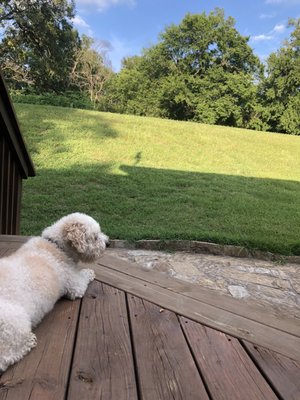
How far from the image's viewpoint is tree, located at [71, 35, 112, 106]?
29.3m

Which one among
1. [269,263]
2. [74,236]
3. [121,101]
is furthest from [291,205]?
[121,101]

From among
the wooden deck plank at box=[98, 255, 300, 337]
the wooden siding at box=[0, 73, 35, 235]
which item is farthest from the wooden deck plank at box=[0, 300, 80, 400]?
the wooden siding at box=[0, 73, 35, 235]

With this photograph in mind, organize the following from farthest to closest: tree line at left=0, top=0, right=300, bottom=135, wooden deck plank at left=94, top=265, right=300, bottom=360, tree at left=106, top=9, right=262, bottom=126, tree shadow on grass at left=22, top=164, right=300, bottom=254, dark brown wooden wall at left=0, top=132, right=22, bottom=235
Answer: tree at left=106, top=9, right=262, bottom=126 → tree line at left=0, top=0, right=300, bottom=135 → tree shadow on grass at left=22, top=164, right=300, bottom=254 → dark brown wooden wall at left=0, top=132, right=22, bottom=235 → wooden deck plank at left=94, top=265, right=300, bottom=360

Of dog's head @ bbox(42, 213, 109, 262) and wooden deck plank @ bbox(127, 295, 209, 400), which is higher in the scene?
dog's head @ bbox(42, 213, 109, 262)

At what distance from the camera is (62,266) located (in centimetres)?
238

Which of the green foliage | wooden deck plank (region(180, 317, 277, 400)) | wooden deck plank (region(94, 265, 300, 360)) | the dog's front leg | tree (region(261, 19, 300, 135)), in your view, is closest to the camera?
wooden deck plank (region(180, 317, 277, 400))

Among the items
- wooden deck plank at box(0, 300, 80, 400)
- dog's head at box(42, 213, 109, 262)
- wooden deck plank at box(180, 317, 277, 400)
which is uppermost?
dog's head at box(42, 213, 109, 262)

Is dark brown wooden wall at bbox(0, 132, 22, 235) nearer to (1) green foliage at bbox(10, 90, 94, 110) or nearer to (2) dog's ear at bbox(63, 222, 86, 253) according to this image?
(2) dog's ear at bbox(63, 222, 86, 253)

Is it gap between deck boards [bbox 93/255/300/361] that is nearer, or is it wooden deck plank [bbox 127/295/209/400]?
wooden deck plank [bbox 127/295/209/400]

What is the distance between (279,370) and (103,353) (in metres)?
0.78

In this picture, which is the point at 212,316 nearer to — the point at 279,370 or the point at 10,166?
the point at 279,370

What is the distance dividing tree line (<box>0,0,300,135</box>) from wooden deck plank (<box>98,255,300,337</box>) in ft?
71.3

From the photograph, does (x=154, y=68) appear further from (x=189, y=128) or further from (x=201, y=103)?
(x=189, y=128)

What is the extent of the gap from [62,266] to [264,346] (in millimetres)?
1247
